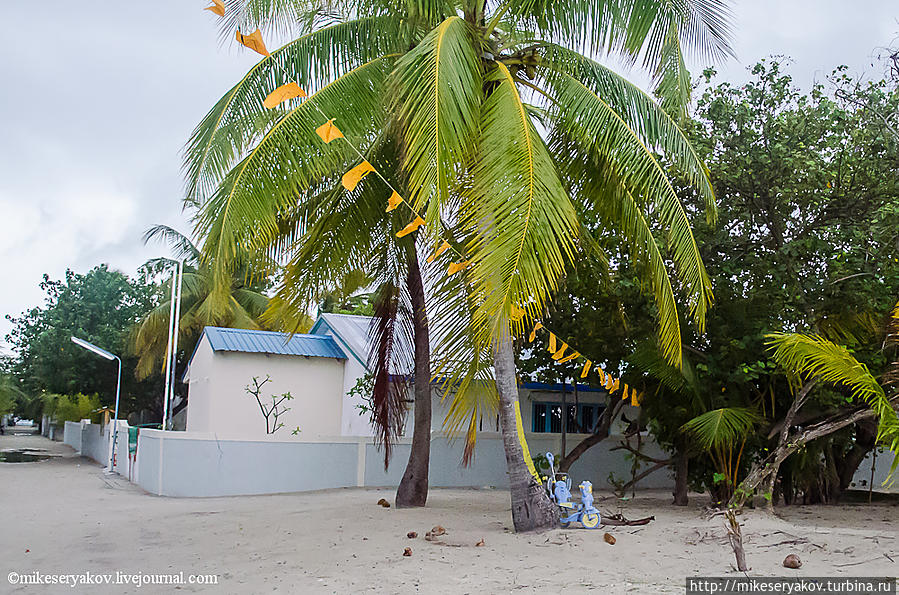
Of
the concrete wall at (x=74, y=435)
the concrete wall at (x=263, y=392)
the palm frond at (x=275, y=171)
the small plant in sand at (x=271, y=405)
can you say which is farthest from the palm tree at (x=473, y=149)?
the concrete wall at (x=74, y=435)

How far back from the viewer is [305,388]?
59.3 feet

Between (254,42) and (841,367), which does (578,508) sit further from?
(254,42)

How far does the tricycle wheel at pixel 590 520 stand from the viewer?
25.6 feet

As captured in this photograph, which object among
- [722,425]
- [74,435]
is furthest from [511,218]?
[74,435]

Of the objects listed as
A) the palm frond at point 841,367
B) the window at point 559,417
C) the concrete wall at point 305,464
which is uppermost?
the palm frond at point 841,367

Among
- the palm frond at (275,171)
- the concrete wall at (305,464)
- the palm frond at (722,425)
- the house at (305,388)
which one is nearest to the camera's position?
the palm frond at (275,171)

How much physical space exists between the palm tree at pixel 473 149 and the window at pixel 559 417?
31.6ft

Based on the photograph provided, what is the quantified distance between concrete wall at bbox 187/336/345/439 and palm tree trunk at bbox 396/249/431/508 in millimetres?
7456

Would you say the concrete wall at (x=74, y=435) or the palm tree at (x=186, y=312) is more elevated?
the palm tree at (x=186, y=312)

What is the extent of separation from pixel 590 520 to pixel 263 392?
1129 centimetres

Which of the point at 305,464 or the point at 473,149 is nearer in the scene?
the point at 473,149

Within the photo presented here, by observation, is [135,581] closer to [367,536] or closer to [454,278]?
[367,536]

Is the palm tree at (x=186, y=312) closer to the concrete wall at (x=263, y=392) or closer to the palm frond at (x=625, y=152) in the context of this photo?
the concrete wall at (x=263, y=392)

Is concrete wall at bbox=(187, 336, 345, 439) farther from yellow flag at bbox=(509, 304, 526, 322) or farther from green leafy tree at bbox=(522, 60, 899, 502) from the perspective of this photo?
Answer: yellow flag at bbox=(509, 304, 526, 322)
